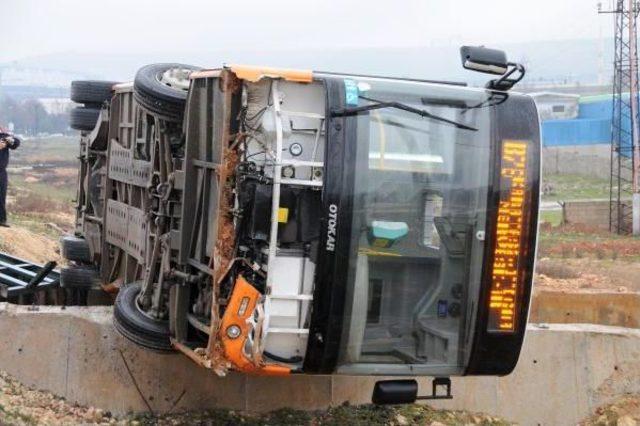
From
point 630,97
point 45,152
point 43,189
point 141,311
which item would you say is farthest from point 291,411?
point 45,152

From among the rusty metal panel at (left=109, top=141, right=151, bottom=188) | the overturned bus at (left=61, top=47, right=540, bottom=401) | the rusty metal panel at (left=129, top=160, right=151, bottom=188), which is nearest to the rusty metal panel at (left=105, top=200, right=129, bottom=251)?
the rusty metal panel at (left=109, top=141, right=151, bottom=188)

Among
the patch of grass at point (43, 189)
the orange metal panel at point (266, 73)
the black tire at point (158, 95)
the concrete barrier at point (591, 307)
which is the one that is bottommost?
the patch of grass at point (43, 189)

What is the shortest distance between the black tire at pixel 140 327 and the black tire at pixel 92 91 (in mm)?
2986

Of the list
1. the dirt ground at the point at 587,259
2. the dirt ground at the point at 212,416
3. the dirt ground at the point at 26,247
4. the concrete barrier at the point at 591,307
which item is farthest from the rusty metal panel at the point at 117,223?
the dirt ground at the point at 587,259

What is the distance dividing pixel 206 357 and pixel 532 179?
7.37 ft

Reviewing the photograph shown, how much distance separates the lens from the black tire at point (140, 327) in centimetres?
714

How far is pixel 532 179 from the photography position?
20.9ft

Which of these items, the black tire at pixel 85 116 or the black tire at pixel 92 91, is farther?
the black tire at pixel 85 116

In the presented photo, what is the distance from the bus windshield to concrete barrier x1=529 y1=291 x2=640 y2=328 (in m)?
7.02

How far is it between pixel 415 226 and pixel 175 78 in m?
2.65

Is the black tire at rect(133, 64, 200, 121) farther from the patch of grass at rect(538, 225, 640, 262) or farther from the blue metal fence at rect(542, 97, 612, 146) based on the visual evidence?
the blue metal fence at rect(542, 97, 612, 146)

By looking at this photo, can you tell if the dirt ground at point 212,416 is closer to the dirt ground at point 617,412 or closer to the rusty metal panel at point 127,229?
the dirt ground at point 617,412

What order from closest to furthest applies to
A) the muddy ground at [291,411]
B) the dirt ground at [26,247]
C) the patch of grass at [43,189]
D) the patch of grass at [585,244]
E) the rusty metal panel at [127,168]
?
the muddy ground at [291,411] → the rusty metal panel at [127,168] → the dirt ground at [26,247] → the patch of grass at [585,244] → the patch of grass at [43,189]

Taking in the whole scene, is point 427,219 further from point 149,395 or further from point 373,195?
point 149,395
